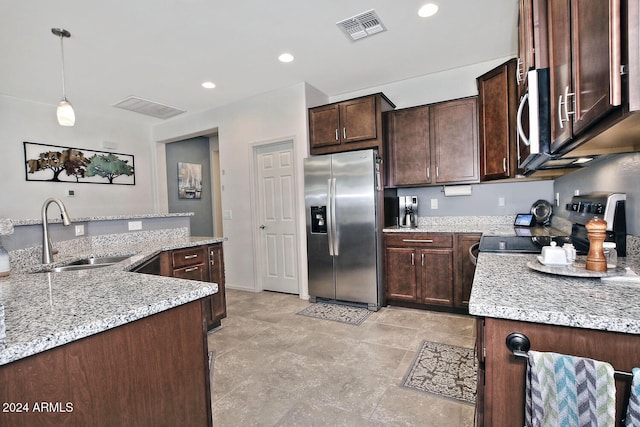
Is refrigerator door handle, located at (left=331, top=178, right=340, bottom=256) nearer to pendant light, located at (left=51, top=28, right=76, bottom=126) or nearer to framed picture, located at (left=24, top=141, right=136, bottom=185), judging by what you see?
pendant light, located at (left=51, top=28, right=76, bottom=126)

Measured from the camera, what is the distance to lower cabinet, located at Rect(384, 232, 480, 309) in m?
3.10

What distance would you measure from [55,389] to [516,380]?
4.01ft

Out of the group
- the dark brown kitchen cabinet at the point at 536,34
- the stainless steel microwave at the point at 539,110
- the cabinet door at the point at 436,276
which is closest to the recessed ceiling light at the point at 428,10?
the dark brown kitchen cabinet at the point at 536,34

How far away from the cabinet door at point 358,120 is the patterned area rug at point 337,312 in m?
1.93

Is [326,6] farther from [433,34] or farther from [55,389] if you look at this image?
[55,389]

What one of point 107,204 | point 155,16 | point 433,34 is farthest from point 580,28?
point 107,204

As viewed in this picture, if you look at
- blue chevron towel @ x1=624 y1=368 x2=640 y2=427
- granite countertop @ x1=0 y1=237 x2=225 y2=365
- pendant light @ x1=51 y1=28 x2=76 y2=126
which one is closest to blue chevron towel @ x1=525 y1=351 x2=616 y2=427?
blue chevron towel @ x1=624 y1=368 x2=640 y2=427

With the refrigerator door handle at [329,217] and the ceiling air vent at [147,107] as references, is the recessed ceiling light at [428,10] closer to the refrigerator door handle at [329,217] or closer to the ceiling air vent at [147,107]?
the refrigerator door handle at [329,217]

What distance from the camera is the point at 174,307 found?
107cm

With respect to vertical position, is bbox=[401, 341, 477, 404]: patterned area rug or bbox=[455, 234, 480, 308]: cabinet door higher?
bbox=[455, 234, 480, 308]: cabinet door

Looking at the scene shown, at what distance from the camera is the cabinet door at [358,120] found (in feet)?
11.4

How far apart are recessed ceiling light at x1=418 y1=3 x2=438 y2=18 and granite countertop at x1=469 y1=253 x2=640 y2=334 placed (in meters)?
2.17

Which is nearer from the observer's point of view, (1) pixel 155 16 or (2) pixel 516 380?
(2) pixel 516 380

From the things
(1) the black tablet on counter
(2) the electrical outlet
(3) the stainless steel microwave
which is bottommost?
(1) the black tablet on counter
